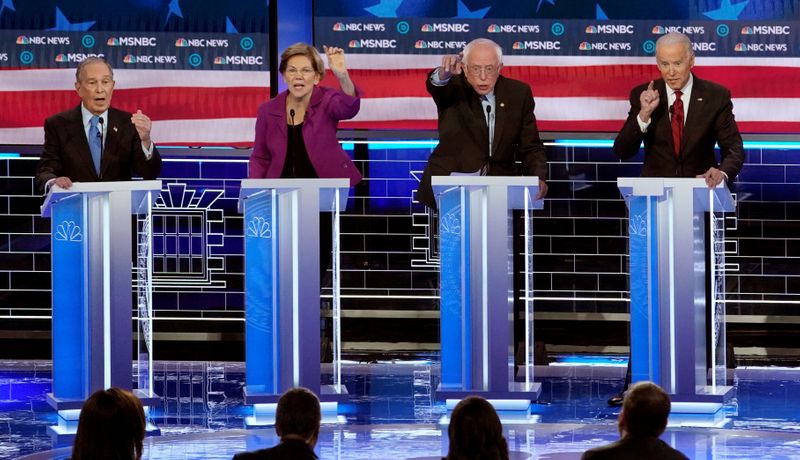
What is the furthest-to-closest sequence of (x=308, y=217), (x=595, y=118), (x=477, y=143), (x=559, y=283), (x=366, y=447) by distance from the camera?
(x=559, y=283) → (x=595, y=118) → (x=477, y=143) → (x=308, y=217) → (x=366, y=447)

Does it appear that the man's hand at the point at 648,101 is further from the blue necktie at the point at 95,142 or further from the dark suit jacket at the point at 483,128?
the blue necktie at the point at 95,142

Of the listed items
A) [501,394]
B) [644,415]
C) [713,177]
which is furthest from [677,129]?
[644,415]

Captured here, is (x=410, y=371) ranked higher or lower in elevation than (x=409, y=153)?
lower

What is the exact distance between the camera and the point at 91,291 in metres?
5.61

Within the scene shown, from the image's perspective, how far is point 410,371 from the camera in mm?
7375

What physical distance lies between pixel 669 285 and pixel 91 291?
223 centimetres

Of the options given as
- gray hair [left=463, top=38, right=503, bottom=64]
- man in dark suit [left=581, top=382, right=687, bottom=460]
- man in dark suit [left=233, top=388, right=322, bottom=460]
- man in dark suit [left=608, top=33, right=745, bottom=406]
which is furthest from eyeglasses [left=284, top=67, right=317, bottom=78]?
man in dark suit [left=581, top=382, right=687, bottom=460]

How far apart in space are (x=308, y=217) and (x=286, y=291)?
0.98 feet

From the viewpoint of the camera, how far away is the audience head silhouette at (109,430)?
9.67ft

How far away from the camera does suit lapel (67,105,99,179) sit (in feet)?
20.0

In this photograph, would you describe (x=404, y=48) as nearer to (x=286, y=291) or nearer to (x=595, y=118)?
(x=595, y=118)

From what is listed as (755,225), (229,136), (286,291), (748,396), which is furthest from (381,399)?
(755,225)

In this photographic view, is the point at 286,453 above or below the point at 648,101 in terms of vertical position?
below

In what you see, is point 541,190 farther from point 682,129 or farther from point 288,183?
point 288,183
